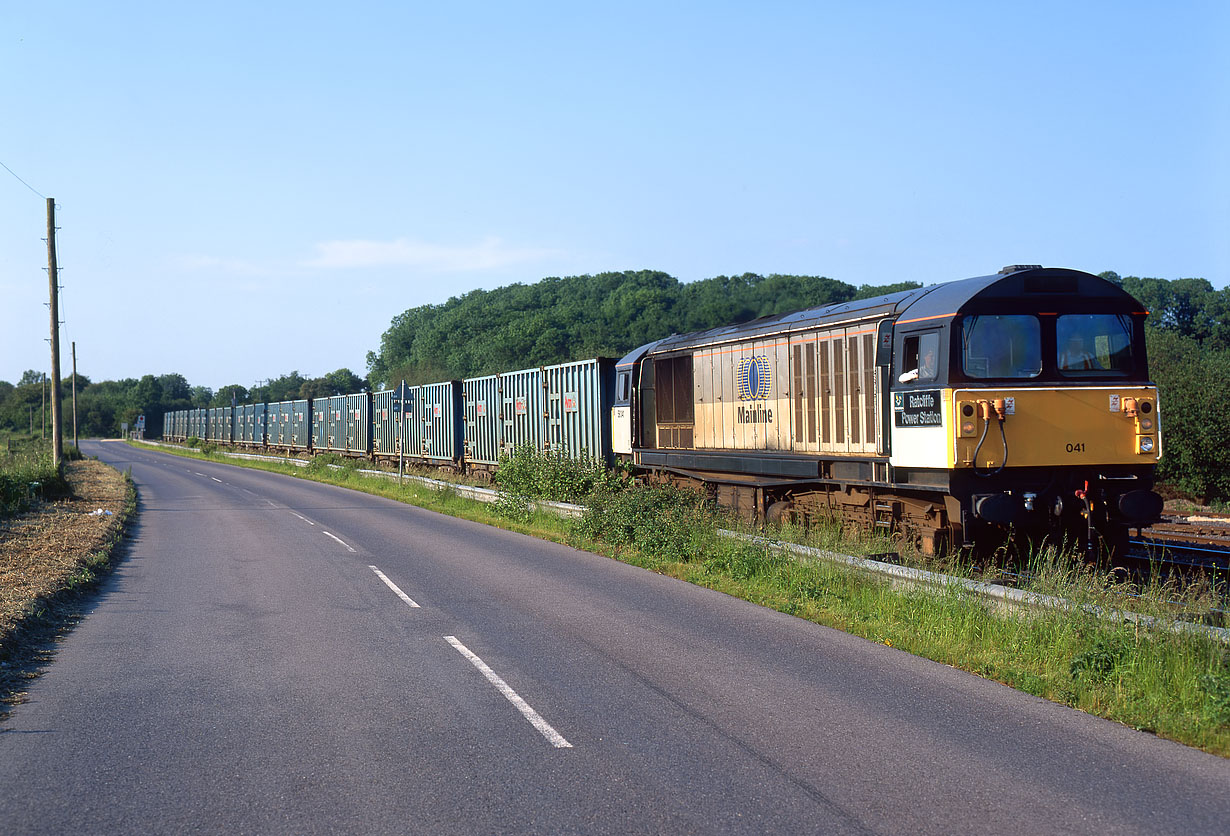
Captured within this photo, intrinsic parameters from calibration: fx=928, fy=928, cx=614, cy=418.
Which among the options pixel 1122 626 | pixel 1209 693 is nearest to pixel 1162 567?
pixel 1122 626

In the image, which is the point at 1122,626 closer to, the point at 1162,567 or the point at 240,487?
the point at 1162,567

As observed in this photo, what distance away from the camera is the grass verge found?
6.36 meters

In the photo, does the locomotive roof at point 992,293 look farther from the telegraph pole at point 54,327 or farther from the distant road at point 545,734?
the telegraph pole at point 54,327

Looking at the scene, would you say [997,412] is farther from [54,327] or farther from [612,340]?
[612,340]

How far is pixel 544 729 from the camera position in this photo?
6160mm

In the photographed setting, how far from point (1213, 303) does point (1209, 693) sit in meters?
74.6

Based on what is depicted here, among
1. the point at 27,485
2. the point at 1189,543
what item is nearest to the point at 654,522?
the point at 1189,543

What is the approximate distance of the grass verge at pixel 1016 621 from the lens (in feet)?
20.9

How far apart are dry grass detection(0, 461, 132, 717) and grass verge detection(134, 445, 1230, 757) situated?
289 inches

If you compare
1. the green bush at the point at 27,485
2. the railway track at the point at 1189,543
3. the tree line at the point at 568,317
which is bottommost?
the railway track at the point at 1189,543

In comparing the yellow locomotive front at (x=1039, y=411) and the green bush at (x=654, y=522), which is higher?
the yellow locomotive front at (x=1039, y=411)

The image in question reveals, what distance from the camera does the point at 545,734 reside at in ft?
19.9

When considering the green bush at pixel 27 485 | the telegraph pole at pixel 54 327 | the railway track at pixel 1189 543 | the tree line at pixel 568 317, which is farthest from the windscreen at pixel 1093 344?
the telegraph pole at pixel 54 327

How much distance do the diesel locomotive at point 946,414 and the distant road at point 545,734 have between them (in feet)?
11.8
